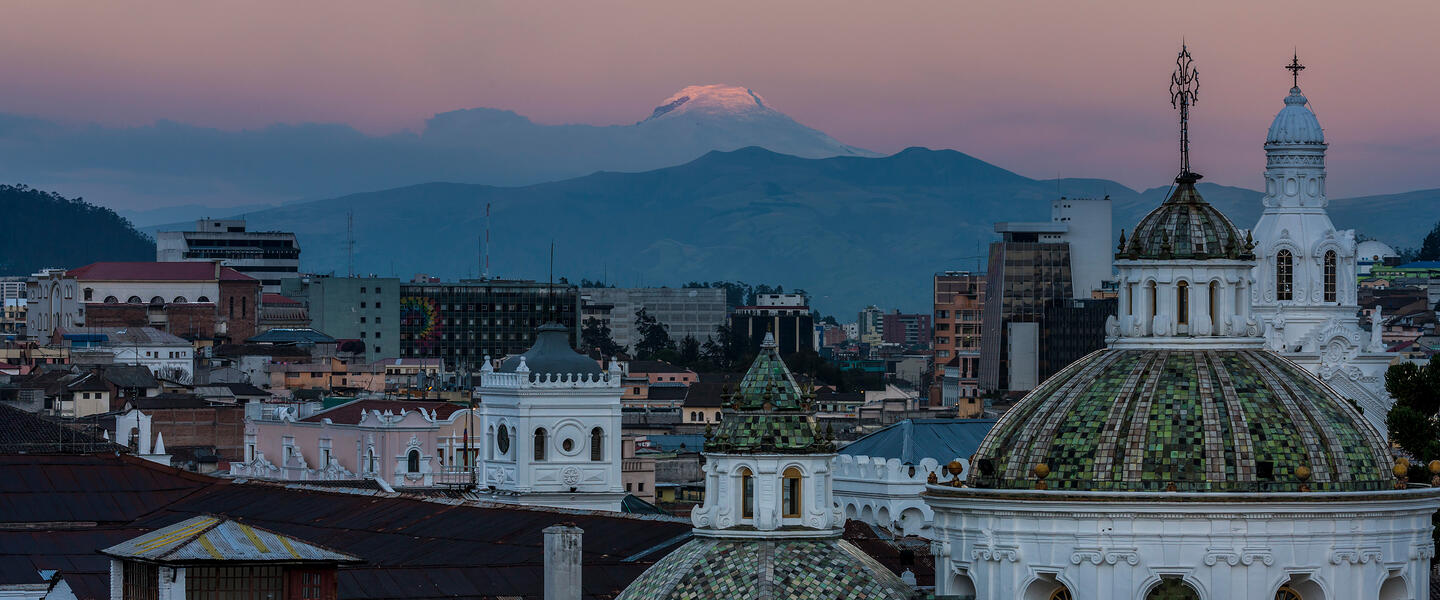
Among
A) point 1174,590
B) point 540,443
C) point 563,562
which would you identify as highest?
point 540,443

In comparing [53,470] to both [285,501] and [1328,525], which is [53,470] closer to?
[285,501]

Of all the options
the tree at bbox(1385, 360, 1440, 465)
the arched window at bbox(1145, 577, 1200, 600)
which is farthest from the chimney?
the tree at bbox(1385, 360, 1440, 465)

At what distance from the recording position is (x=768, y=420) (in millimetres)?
42156

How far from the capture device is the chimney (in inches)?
2157

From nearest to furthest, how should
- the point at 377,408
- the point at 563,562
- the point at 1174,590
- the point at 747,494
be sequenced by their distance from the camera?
the point at 1174,590 < the point at 747,494 < the point at 563,562 < the point at 377,408

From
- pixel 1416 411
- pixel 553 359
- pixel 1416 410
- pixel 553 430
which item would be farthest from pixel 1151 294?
pixel 553 359

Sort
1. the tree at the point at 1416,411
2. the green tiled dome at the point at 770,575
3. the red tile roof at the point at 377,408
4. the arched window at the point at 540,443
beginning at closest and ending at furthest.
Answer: the green tiled dome at the point at 770,575
the tree at the point at 1416,411
the arched window at the point at 540,443
the red tile roof at the point at 377,408

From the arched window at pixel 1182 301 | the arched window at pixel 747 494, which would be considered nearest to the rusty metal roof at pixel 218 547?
the arched window at pixel 747 494

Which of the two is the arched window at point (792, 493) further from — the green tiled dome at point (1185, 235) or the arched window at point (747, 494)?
the green tiled dome at point (1185, 235)

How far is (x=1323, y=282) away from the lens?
91.1m

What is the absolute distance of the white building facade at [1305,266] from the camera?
3484 inches

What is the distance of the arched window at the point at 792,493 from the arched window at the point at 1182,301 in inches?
225

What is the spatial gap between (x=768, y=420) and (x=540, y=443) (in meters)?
59.2

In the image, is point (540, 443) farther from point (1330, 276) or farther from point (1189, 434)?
point (1189, 434)
